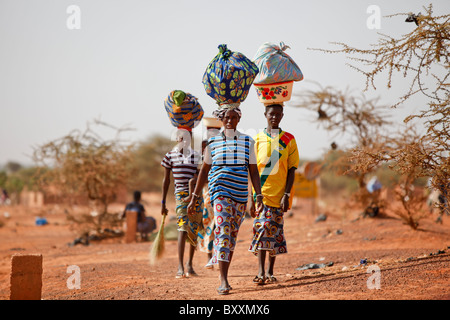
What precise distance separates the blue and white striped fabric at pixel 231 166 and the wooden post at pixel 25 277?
2.08 m

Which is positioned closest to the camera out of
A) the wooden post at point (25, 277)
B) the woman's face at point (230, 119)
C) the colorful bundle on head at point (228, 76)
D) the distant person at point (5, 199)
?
the wooden post at point (25, 277)

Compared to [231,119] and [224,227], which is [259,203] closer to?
[224,227]

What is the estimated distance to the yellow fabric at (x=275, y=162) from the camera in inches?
243

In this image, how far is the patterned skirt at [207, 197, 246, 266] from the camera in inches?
216

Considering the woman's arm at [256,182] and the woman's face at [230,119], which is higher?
the woman's face at [230,119]

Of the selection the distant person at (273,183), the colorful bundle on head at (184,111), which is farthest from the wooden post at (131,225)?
the distant person at (273,183)

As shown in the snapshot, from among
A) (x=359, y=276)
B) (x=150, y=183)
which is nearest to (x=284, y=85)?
(x=359, y=276)

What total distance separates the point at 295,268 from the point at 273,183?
2.19 metres

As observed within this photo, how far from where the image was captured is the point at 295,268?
25.6 ft

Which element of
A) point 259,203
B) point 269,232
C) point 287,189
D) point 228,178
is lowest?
point 269,232

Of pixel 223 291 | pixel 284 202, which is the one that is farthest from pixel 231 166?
pixel 223 291

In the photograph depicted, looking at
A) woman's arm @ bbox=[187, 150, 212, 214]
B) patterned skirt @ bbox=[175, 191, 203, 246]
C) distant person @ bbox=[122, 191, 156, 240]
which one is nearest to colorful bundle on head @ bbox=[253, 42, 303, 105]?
woman's arm @ bbox=[187, 150, 212, 214]

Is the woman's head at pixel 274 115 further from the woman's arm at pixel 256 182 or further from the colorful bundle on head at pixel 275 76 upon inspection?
the woman's arm at pixel 256 182

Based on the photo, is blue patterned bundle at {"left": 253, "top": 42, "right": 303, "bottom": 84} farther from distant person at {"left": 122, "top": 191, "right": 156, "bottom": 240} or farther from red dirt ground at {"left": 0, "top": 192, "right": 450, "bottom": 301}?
distant person at {"left": 122, "top": 191, "right": 156, "bottom": 240}
